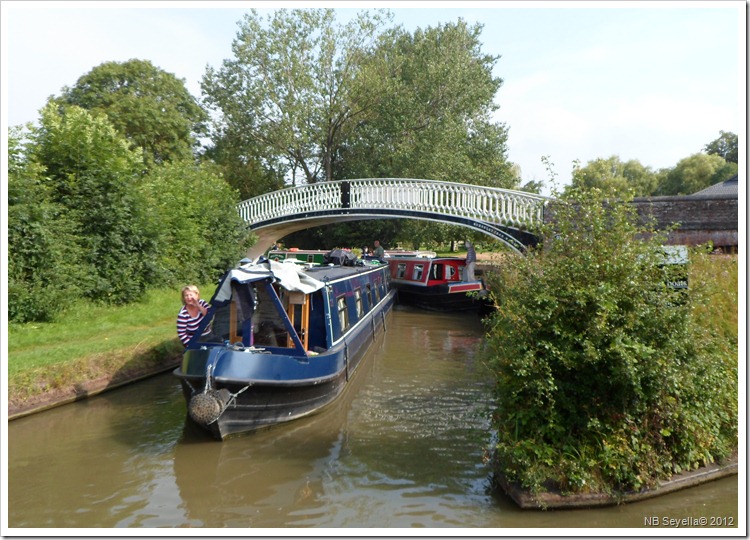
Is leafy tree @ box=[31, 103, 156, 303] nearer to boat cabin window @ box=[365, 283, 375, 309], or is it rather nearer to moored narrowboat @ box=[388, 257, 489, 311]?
boat cabin window @ box=[365, 283, 375, 309]

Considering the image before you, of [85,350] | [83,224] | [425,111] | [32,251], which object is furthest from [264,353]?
[425,111]

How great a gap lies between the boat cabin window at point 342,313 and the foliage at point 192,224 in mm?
5846

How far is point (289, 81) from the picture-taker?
27047 millimetres

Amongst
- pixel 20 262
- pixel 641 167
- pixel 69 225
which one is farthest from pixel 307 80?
pixel 641 167

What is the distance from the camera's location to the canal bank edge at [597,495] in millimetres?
5207

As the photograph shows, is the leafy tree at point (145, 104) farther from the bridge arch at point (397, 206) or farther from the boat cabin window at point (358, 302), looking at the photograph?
the boat cabin window at point (358, 302)

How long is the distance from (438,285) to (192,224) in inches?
301

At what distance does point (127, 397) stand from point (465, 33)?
81.2ft

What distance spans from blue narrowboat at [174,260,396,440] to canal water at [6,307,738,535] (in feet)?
1.00

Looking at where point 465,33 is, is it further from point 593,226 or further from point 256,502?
point 256,502

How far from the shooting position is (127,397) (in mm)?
9117

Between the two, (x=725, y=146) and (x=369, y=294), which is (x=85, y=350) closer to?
(x=369, y=294)

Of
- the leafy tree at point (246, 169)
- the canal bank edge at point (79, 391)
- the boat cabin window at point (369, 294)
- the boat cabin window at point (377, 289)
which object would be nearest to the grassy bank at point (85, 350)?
the canal bank edge at point (79, 391)

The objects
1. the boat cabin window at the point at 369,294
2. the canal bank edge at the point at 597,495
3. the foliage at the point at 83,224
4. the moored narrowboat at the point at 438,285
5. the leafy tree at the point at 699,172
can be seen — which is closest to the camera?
the canal bank edge at the point at 597,495
